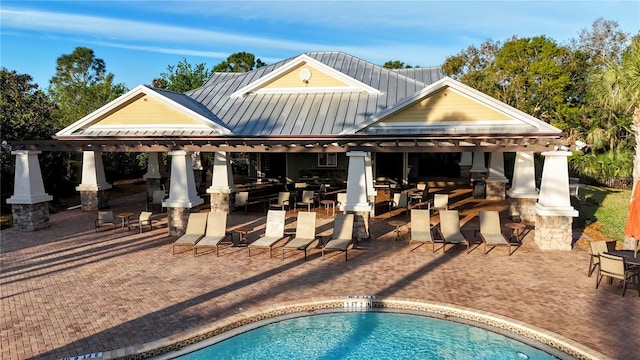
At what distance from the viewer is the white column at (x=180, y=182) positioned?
13.7 meters

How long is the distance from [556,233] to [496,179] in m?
8.10

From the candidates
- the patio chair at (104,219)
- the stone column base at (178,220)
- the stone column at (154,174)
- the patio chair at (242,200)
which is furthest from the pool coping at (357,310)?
the stone column at (154,174)

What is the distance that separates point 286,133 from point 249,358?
34.0 ft

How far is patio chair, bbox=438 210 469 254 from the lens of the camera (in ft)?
38.8

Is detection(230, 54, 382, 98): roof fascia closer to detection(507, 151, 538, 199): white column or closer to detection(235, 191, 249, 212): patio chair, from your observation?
detection(235, 191, 249, 212): patio chair

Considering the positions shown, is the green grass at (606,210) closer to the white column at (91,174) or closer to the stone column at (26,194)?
the stone column at (26,194)

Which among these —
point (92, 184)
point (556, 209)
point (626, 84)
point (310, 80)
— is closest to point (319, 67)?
point (310, 80)

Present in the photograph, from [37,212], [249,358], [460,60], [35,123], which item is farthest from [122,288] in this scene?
[460,60]

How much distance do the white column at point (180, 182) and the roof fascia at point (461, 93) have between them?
5604 millimetres

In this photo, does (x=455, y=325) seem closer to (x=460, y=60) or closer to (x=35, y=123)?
(x=35, y=123)

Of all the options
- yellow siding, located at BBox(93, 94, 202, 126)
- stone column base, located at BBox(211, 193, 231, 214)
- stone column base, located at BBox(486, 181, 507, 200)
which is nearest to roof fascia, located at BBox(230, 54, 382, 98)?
yellow siding, located at BBox(93, 94, 202, 126)

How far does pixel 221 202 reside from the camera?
689 inches

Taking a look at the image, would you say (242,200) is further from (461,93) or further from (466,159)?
(466,159)

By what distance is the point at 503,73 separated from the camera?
109ft
